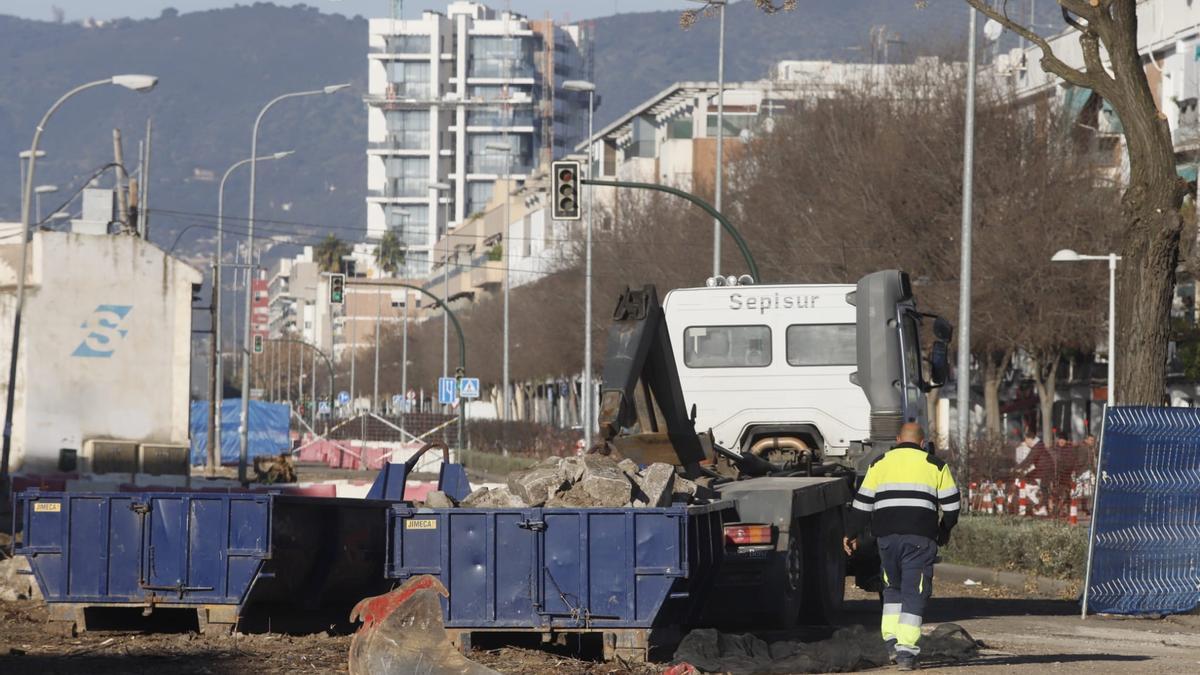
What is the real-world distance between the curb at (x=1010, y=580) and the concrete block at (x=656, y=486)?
27.1 ft

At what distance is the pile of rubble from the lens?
42.8 feet

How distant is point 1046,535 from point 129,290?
2135 centimetres

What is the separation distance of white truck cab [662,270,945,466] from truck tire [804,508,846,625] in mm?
2173

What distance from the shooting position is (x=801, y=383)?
19.1 meters

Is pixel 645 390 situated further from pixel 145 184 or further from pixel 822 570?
pixel 145 184

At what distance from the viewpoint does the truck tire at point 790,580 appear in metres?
14.0

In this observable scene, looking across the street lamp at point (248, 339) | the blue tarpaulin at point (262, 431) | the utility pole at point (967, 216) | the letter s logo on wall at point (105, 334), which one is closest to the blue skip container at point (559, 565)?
the utility pole at point (967, 216)

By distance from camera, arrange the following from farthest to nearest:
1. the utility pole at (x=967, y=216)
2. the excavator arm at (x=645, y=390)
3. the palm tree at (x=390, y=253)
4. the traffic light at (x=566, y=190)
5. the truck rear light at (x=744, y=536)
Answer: the palm tree at (x=390, y=253) < the traffic light at (x=566, y=190) < the utility pole at (x=967, y=216) < the excavator arm at (x=645, y=390) < the truck rear light at (x=744, y=536)

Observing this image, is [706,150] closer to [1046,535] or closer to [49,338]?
[49,338]

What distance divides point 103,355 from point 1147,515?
24.0 m

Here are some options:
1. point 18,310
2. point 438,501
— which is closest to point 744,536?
point 438,501

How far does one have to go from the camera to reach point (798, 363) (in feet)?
63.0

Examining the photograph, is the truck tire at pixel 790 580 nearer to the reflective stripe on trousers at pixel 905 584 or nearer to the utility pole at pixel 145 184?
the reflective stripe on trousers at pixel 905 584

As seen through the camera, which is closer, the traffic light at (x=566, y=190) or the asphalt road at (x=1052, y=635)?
the asphalt road at (x=1052, y=635)
